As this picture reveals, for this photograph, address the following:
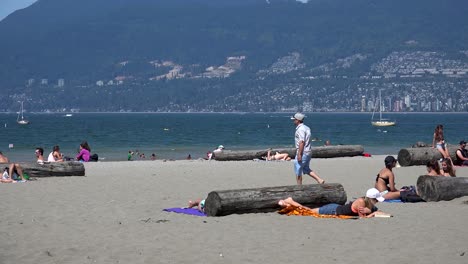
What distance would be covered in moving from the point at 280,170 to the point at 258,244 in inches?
543

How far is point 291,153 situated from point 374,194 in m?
15.8

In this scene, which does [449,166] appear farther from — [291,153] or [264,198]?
[291,153]

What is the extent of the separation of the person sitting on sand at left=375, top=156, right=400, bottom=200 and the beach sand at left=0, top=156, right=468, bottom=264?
498mm

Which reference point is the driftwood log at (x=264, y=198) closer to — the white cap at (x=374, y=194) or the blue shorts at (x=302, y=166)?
the white cap at (x=374, y=194)

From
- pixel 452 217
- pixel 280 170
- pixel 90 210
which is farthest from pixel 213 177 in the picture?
pixel 452 217

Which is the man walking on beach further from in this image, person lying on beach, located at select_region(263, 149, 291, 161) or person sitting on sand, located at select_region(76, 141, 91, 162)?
person sitting on sand, located at select_region(76, 141, 91, 162)

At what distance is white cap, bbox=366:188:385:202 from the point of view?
15297 millimetres

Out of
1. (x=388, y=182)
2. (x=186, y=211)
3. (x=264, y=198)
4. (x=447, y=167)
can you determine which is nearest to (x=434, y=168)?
(x=447, y=167)

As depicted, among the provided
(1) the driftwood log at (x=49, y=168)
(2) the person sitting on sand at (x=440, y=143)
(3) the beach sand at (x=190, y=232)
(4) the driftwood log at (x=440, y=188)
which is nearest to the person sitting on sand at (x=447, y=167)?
(4) the driftwood log at (x=440, y=188)

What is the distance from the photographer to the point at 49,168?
21.1 m

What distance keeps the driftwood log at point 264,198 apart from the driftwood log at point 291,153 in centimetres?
1655

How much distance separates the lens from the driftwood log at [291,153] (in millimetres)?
30797

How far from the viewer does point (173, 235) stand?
1183cm

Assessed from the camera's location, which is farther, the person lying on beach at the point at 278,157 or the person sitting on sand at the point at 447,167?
the person lying on beach at the point at 278,157
